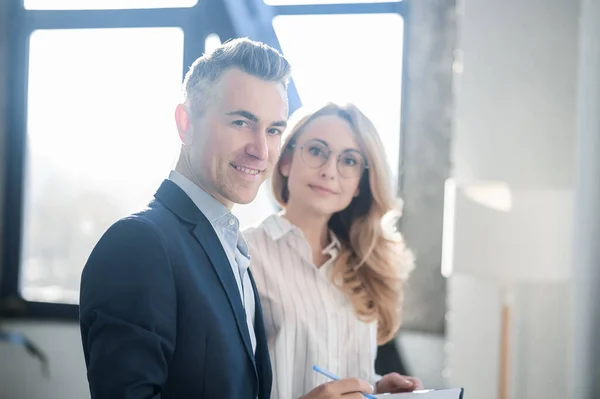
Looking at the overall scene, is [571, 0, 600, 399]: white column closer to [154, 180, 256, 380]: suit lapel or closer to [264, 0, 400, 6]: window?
[264, 0, 400, 6]: window

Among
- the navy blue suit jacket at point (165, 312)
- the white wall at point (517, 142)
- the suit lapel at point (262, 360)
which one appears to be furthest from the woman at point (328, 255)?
the white wall at point (517, 142)

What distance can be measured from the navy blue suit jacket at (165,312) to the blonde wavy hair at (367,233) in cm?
60

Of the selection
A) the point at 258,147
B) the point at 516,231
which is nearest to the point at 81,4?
the point at 516,231

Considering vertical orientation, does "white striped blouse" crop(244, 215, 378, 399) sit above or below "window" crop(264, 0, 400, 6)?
below

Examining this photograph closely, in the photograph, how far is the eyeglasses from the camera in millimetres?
1649

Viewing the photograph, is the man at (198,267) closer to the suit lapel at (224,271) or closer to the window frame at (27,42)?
the suit lapel at (224,271)

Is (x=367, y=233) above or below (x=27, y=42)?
below

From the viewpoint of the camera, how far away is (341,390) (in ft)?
3.88

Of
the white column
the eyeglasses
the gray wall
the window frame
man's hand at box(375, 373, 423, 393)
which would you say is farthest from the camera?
the window frame

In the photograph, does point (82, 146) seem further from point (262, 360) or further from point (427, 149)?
point (262, 360)

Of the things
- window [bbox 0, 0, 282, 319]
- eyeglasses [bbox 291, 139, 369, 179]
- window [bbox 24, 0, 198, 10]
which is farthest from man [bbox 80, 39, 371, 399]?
window [bbox 24, 0, 198, 10]

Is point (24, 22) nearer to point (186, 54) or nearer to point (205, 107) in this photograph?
point (186, 54)

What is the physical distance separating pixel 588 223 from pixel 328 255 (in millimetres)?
1348

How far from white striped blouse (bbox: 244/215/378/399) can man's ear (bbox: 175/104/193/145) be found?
1.72ft
